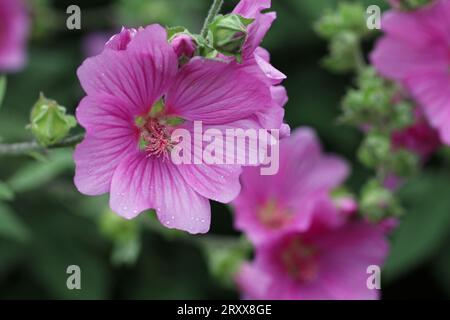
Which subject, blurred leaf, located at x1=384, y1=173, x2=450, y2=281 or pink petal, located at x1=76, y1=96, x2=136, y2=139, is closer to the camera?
pink petal, located at x1=76, y1=96, x2=136, y2=139

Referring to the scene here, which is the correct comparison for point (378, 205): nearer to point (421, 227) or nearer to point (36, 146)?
point (421, 227)

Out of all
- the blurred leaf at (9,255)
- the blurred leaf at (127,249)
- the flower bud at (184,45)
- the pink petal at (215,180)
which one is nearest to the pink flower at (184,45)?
the flower bud at (184,45)

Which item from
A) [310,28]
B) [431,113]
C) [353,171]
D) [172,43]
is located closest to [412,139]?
[431,113]

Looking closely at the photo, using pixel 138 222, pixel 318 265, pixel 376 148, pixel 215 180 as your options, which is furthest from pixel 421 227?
pixel 215 180

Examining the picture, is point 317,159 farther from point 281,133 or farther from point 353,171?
point 281,133

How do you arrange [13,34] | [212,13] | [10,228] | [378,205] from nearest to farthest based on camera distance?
[212,13], [378,205], [10,228], [13,34]

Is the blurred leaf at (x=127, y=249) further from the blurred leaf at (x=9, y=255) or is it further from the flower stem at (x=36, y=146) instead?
the flower stem at (x=36, y=146)

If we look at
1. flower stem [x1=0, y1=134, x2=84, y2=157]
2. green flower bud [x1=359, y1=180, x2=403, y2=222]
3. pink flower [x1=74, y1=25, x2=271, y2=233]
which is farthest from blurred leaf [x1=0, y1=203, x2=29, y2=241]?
green flower bud [x1=359, y1=180, x2=403, y2=222]

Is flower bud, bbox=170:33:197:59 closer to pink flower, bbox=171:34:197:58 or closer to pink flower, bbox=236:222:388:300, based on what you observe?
pink flower, bbox=171:34:197:58
